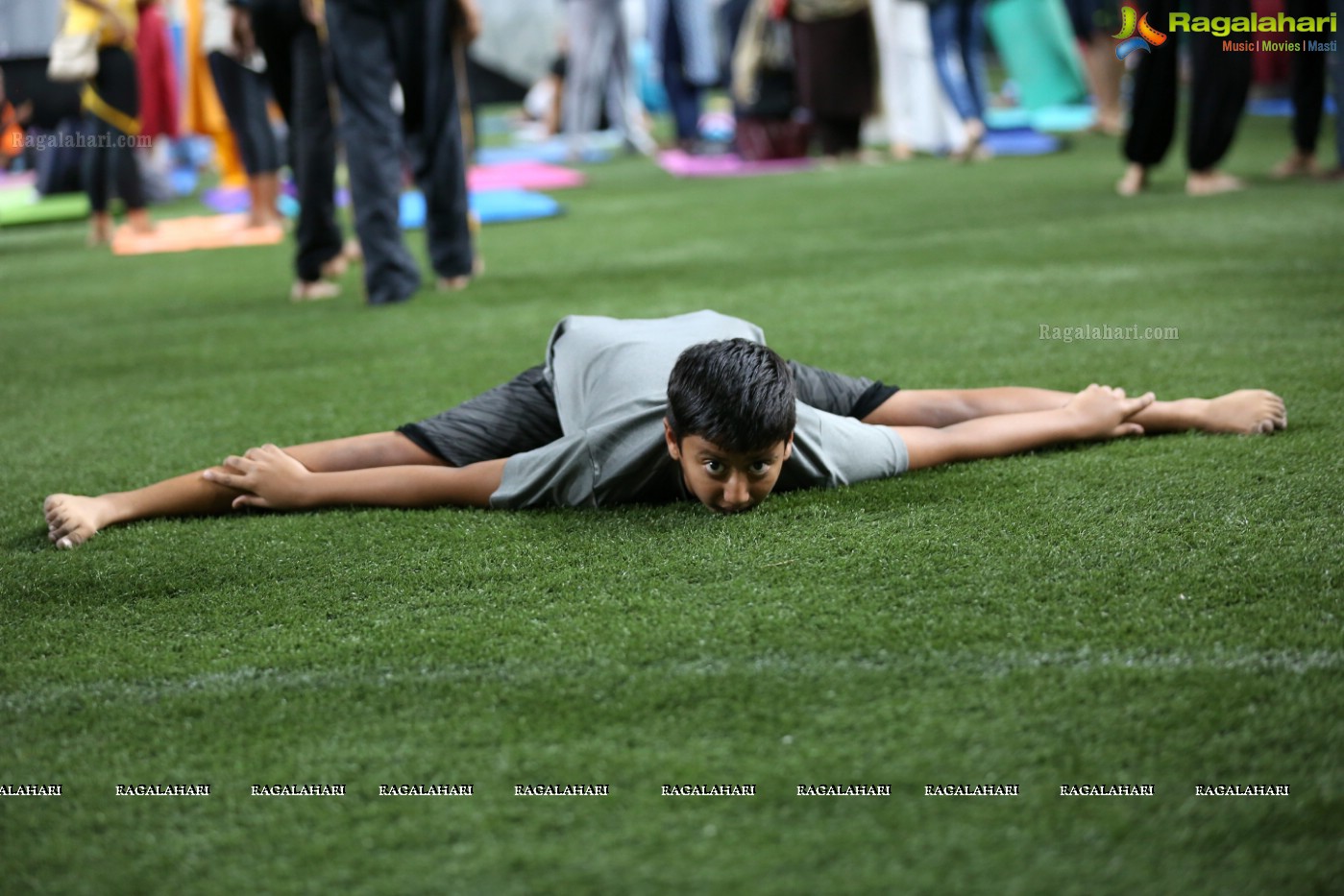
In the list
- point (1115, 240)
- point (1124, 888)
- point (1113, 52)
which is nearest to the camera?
point (1124, 888)

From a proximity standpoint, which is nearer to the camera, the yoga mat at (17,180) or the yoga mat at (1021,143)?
the yoga mat at (1021,143)

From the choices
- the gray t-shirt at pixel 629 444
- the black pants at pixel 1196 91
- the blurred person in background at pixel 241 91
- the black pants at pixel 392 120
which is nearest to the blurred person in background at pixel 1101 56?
the black pants at pixel 1196 91

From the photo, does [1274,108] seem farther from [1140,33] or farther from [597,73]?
[1140,33]

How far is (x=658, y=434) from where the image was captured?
2305mm

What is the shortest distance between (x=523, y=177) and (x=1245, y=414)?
7.11 meters

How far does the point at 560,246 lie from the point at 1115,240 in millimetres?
2327

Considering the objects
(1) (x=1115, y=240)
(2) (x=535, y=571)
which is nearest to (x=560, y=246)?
(1) (x=1115, y=240)

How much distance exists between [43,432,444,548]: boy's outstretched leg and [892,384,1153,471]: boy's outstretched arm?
92 cm

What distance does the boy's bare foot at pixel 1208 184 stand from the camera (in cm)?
611

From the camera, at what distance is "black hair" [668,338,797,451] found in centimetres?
211

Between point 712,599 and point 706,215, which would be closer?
point 712,599

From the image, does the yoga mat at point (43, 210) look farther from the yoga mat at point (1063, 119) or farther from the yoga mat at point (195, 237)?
the yoga mat at point (1063, 119)

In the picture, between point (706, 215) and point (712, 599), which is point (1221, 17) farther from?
point (712, 599)

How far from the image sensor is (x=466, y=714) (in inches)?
65.0
